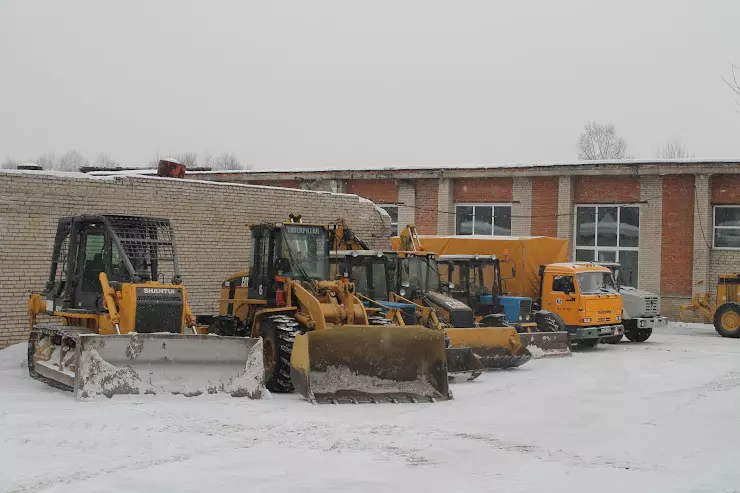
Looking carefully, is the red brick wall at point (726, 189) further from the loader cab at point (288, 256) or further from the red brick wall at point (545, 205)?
the loader cab at point (288, 256)

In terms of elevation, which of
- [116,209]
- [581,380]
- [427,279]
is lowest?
[581,380]

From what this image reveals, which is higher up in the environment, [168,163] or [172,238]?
[168,163]

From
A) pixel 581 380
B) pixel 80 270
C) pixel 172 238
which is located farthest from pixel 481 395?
pixel 80 270

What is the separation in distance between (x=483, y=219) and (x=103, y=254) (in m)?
23.3

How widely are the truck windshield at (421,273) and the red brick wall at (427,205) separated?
17249 mm

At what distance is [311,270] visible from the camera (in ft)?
48.9

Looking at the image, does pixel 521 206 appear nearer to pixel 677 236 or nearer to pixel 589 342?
pixel 677 236

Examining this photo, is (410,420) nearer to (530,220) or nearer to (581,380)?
(581,380)

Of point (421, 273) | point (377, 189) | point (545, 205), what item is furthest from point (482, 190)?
point (421, 273)

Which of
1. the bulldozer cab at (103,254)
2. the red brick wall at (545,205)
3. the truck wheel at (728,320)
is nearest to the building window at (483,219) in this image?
the red brick wall at (545,205)

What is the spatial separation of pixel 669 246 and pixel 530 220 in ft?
16.6

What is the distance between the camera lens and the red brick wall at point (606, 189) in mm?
32656

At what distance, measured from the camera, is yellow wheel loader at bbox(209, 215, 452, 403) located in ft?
41.3

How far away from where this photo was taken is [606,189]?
109 ft
